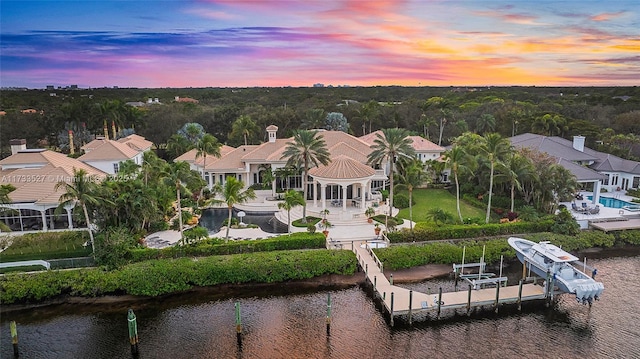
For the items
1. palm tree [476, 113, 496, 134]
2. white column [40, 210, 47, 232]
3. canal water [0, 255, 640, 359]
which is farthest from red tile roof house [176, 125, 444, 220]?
palm tree [476, 113, 496, 134]

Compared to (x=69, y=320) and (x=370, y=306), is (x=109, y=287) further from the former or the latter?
(x=370, y=306)

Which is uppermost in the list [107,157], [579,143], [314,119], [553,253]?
[314,119]

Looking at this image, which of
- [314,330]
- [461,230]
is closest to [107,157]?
[314,330]

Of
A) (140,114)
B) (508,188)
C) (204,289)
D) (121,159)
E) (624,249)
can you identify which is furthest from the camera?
(140,114)

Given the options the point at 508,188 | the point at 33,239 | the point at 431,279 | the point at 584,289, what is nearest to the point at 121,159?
the point at 33,239

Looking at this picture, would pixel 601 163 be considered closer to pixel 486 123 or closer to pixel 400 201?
pixel 486 123

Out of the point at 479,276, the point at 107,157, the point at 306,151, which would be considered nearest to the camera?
the point at 479,276
